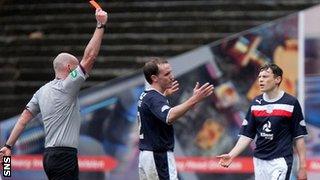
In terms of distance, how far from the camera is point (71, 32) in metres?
16.0

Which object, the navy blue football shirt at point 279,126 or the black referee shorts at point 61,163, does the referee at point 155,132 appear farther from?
the navy blue football shirt at point 279,126

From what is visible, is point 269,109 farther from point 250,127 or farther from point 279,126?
point 250,127

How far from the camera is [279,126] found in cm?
814

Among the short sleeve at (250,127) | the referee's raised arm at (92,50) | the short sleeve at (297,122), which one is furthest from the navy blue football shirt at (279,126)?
the referee's raised arm at (92,50)

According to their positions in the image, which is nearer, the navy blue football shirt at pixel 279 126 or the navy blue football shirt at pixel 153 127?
the navy blue football shirt at pixel 153 127

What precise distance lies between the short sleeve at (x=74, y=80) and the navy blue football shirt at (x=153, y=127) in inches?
25.1

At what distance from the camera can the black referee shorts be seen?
825 centimetres

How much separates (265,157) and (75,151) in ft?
5.95

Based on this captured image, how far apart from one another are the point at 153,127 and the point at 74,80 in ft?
2.98

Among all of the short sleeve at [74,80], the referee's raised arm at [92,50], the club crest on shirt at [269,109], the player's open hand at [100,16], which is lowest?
the club crest on shirt at [269,109]

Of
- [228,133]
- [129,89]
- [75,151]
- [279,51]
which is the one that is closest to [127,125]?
[129,89]

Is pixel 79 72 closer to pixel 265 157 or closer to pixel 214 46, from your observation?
pixel 265 157

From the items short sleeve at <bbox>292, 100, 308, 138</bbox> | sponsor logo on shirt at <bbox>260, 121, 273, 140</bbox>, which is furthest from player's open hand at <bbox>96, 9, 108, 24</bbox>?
short sleeve at <bbox>292, 100, 308, 138</bbox>

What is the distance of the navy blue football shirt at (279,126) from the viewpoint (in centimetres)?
814
